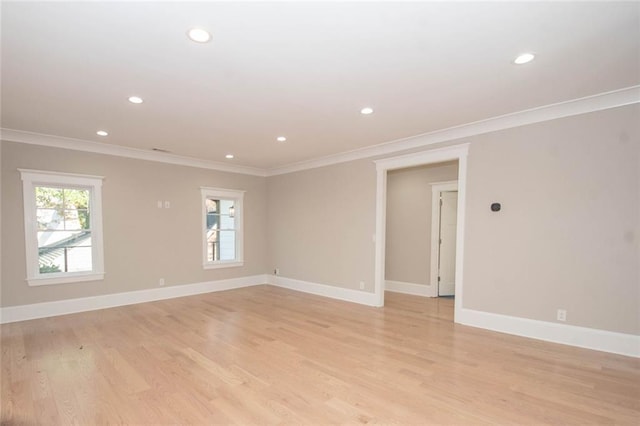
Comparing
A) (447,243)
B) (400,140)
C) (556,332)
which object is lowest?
(556,332)

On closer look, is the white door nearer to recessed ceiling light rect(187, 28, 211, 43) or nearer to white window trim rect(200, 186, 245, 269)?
white window trim rect(200, 186, 245, 269)

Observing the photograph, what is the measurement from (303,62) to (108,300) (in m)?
5.06

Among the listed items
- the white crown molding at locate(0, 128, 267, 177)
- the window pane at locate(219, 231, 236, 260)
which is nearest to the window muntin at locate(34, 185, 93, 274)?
the white crown molding at locate(0, 128, 267, 177)

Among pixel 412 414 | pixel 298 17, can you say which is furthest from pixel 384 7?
pixel 412 414

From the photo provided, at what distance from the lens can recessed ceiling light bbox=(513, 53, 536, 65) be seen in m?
2.41

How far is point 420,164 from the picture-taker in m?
4.80

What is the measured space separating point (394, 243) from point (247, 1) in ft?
18.0

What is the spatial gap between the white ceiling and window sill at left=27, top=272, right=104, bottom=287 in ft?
7.20

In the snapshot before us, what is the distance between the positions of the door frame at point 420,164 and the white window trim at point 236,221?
315 cm

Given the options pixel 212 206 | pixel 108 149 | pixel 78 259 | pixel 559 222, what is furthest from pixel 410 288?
pixel 108 149

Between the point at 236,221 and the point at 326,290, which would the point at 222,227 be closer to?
the point at 236,221

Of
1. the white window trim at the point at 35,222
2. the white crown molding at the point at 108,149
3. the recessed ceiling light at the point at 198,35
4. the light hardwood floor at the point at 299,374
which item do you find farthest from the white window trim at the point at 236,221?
the recessed ceiling light at the point at 198,35

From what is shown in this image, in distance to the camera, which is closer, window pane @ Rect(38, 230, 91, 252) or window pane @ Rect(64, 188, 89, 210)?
window pane @ Rect(38, 230, 91, 252)

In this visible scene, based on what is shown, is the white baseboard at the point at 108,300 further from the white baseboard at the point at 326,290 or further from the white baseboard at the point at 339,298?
the white baseboard at the point at 326,290
